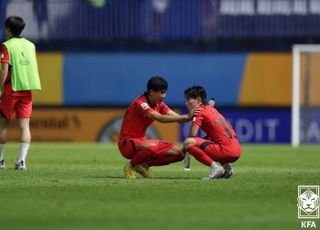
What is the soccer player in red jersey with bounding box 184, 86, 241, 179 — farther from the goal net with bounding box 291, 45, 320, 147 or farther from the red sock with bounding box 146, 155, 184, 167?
the goal net with bounding box 291, 45, 320, 147

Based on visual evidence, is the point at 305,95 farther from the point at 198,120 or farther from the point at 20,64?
the point at 198,120

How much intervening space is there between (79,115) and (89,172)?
12.0m

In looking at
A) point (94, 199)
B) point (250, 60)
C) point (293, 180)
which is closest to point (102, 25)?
point (250, 60)

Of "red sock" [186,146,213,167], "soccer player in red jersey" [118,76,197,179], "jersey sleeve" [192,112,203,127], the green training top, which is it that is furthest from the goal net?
"red sock" [186,146,213,167]

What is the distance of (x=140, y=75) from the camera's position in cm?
2748

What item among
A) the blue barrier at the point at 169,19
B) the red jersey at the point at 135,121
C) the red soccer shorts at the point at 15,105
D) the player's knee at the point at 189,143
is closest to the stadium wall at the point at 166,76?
the blue barrier at the point at 169,19

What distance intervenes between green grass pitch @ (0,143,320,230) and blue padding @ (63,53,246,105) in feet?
32.3

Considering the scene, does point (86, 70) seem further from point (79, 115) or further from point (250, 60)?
point (250, 60)

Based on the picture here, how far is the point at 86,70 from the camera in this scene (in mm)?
27859

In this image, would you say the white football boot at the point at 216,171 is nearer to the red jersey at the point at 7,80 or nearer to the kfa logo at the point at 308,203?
the kfa logo at the point at 308,203

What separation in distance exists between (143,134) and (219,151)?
3.57 ft

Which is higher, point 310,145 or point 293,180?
point 293,180

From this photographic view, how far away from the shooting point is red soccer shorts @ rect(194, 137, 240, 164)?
44.6 feet

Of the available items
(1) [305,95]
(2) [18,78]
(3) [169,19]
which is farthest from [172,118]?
(3) [169,19]
